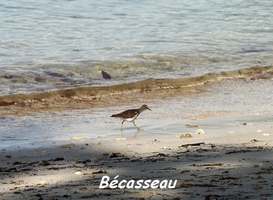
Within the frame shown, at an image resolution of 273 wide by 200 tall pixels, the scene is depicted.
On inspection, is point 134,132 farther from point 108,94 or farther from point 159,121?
point 108,94

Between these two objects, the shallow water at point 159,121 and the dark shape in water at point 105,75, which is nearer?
the shallow water at point 159,121

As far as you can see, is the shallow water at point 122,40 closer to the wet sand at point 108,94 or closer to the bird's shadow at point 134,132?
the wet sand at point 108,94

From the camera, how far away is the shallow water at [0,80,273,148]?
7.48m

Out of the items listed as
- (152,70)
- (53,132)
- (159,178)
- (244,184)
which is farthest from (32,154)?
(152,70)

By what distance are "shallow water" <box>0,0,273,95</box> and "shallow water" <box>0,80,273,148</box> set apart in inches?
70.2

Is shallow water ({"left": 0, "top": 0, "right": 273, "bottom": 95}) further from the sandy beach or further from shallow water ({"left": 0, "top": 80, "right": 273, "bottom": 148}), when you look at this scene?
the sandy beach

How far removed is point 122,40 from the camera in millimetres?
13922

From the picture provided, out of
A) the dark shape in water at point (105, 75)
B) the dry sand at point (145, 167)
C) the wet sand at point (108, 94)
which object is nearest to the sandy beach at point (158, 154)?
the dry sand at point (145, 167)

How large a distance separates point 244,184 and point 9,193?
1.39 metres

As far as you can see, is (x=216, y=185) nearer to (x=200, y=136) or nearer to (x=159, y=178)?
(x=159, y=178)

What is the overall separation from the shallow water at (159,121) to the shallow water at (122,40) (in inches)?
70.2

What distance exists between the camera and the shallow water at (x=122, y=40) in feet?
38.4

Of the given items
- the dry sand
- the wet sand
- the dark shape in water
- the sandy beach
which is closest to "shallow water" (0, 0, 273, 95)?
the dark shape in water

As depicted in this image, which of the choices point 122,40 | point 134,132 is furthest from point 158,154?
point 122,40
